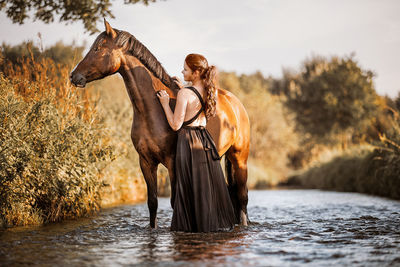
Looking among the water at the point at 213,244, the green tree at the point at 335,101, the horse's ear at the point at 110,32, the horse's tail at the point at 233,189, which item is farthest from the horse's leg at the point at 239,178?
the green tree at the point at 335,101

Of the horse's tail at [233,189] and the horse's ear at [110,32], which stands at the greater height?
the horse's ear at [110,32]

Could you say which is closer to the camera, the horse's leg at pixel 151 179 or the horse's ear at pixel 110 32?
the horse's ear at pixel 110 32

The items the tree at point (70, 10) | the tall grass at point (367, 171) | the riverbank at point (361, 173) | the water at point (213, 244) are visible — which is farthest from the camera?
the riverbank at point (361, 173)

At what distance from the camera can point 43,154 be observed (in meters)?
5.98

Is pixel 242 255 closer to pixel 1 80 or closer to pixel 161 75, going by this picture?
pixel 161 75

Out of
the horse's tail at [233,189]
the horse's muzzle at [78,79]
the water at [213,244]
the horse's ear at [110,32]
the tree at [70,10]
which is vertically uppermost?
the tree at [70,10]

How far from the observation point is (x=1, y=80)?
601 cm

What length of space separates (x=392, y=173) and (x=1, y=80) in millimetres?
8327

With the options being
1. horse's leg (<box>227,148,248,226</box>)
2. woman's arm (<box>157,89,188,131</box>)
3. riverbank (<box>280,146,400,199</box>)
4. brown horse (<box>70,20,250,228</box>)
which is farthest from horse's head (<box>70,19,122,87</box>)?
riverbank (<box>280,146,400,199</box>)

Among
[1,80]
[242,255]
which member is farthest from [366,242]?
[1,80]

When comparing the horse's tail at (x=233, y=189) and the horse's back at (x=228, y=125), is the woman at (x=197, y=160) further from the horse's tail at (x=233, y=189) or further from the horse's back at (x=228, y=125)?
the horse's tail at (x=233, y=189)

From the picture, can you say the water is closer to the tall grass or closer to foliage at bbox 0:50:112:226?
foliage at bbox 0:50:112:226

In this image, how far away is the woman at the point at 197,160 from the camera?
473 centimetres

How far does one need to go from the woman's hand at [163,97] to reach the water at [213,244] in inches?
59.2
